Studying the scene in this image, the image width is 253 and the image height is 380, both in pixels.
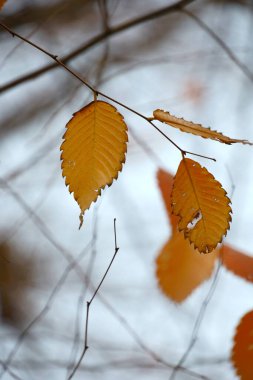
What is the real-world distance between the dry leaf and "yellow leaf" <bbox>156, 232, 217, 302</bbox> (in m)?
0.04

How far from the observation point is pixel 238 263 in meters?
1.00

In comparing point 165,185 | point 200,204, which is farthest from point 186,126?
point 165,185

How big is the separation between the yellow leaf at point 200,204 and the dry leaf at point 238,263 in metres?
0.32

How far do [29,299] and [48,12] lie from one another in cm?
140

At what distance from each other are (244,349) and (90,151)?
0.45 m

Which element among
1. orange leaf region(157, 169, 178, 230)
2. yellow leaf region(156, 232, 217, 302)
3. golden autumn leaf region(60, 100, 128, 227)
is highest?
orange leaf region(157, 169, 178, 230)

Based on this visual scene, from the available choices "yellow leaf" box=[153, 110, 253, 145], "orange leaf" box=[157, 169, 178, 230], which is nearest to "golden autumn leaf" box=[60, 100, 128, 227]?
"yellow leaf" box=[153, 110, 253, 145]

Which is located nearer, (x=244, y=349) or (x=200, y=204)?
(x=200, y=204)

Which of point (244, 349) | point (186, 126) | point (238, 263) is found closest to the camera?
point (186, 126)

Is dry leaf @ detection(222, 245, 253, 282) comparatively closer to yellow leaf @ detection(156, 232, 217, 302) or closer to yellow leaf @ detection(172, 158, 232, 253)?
yellow leaf @ detection(156, 232, 217, 302)

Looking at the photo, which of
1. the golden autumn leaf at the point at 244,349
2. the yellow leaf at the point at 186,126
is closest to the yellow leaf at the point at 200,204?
the yellow leaf at the point at 186,126

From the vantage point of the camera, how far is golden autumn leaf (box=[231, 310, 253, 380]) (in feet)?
2.73

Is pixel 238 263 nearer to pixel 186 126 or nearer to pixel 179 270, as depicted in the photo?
pixel 179 270

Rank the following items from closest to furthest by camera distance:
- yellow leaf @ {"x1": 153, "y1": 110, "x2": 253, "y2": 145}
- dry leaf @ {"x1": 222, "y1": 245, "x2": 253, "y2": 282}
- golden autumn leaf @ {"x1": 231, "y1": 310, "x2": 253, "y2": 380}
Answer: yellow leaf @ {"x1": 153, "y1": 110, "x2": 253, "y2": 145}
golden autumn leaf @ {"x1": 231, "y1": 310, "x2": 253, "y2": 380}
dry leaf @ {"x1": 222, "y1": 245, "x2": 253, "y2": 282}
